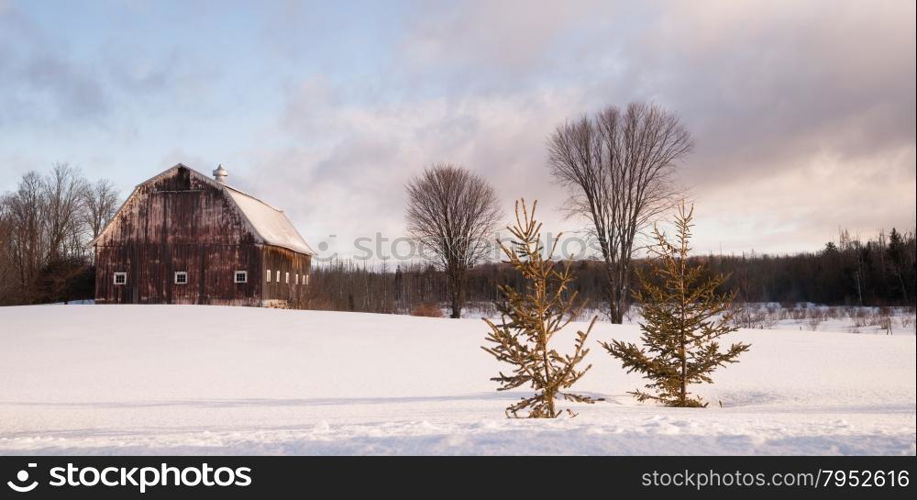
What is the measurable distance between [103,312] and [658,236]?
23.9 metres

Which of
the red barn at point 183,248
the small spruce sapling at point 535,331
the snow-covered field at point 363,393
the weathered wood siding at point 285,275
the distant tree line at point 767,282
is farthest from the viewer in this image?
the distant tree line at point 767,282

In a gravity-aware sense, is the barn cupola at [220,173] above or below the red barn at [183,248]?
above

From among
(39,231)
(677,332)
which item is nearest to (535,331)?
(677,332)

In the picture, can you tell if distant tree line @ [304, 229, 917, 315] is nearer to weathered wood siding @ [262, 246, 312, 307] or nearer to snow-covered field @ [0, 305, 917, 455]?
weathered wood siding @ [262, 246, 312, 307]

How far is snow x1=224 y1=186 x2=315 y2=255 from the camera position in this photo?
30656 millimetres

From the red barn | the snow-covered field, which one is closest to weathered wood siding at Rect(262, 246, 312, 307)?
the red barn

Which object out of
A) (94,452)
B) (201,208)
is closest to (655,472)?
(94,452)

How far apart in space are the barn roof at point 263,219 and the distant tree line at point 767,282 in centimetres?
424

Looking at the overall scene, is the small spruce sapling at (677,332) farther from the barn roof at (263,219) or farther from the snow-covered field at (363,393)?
the barn roof at (263,219)

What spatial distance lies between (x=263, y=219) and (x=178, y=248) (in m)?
4.93

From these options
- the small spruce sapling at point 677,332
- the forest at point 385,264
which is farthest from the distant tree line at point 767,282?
the small spruce sapling at point 677,332

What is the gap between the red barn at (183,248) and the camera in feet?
99.3

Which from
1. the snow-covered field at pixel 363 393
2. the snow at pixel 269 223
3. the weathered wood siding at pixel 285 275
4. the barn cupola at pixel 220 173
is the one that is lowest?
the snow-covered field at pixel 363 393

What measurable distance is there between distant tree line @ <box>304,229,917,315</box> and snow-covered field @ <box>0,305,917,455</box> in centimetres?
1223
